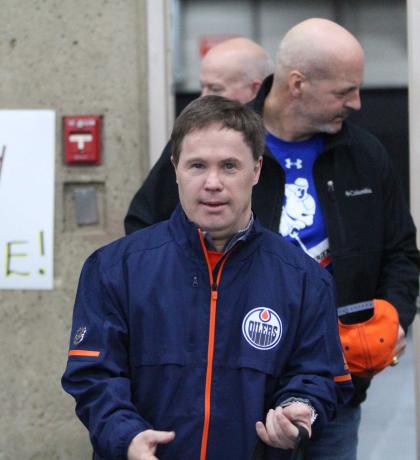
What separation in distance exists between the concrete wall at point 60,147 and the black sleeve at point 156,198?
0.91 meters

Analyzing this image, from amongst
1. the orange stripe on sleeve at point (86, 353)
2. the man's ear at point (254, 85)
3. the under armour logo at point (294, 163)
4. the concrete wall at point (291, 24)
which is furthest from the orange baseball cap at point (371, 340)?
the concrete wall at point (291, 24)

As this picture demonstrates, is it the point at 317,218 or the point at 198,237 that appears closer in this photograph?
the point at 198,237

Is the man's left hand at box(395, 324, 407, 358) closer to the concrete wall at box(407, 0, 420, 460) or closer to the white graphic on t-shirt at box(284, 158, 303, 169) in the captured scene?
the white graphic on t-shirt at box(284, 158, 303, 169)

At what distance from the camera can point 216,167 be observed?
7.81ft

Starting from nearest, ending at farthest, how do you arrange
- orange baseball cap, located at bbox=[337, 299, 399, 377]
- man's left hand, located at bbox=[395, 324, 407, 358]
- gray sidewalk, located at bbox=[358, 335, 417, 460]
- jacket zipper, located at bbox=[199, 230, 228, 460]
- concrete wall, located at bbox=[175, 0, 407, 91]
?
jacket zipper, located at bbox=[199, 230, 228, 460] → orange baseball cap, located at bbox=[337, 299, 399, 377] → man's left hand, located at bbox=[395, 324, 407, 358] → gray sidewalk, located at bbox=[358, 335, 417, 460] → concrete wall, located at bbox=[175, 0, 407, 91]

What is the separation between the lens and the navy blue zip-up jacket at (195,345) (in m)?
2.30

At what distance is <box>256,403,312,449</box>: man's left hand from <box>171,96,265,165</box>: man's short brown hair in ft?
2.06

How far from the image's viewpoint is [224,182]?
2379 mm

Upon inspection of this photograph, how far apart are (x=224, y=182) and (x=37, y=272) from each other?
1.80 metres

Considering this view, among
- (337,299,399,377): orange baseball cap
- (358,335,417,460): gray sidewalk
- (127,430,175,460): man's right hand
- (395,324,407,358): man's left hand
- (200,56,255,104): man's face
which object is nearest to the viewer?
(127,430,175,460): man's right hand

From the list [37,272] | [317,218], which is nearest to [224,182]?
[317,218]

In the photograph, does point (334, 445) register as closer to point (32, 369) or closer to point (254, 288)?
point (254, 288)

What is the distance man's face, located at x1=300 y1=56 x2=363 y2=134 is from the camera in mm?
3084

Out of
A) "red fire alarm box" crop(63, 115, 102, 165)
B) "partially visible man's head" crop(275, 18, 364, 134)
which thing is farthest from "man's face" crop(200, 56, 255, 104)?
"partially visible man's head" crop(275, 18, 364, 134)
